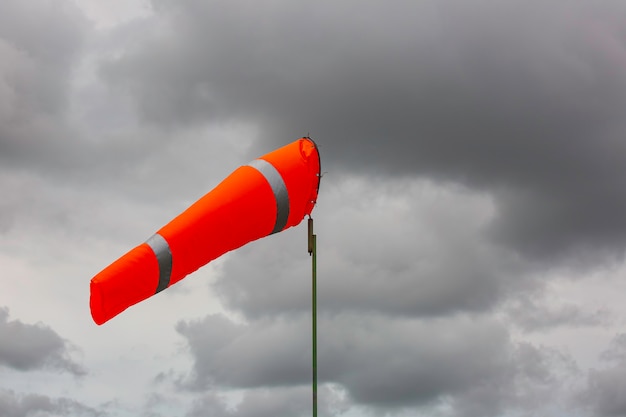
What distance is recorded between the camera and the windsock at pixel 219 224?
2003 centimetres

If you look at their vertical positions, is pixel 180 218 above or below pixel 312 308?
above

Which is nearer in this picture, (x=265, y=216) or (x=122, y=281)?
(x=122, y=281)

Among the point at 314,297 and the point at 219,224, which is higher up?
the point at 219,224

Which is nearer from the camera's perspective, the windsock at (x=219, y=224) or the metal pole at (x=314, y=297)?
the windsock at (x=219, y=224)

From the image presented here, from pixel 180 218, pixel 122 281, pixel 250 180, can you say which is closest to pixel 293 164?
pixel 250 180

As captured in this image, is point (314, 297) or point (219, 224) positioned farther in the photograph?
point (314, 297)

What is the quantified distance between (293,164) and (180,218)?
10.1ft

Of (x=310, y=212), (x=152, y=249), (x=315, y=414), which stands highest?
(x=310, y=212)

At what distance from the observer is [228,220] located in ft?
69.1

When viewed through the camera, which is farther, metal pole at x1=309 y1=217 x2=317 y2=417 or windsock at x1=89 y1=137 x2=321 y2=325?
metal pole at x1=309 y1=217 x2=317 y2=417

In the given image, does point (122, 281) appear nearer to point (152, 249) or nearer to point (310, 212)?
point (152, 249)

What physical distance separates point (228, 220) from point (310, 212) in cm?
239

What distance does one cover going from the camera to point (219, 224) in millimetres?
20938

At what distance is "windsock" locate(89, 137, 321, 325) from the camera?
20.0 meters
